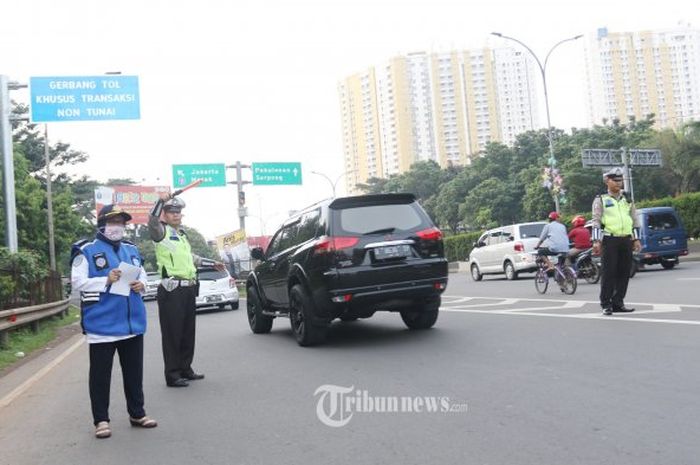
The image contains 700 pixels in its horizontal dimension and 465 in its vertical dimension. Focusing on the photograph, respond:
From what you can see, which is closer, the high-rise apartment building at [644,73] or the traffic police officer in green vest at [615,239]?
the traffic police officer in green vest at [615,239]

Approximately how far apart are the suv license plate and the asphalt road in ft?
3.53

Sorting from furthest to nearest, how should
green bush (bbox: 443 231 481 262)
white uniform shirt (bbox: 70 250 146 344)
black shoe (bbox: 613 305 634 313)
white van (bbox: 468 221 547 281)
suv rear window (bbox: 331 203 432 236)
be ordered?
green bush (bbox: 443 231 481 262) → white van (bbox: 468 221 547 281) → black shoe (bbox: 613 305 634 313) → suv rear window (bbox: 331 203 432 236) → white uniform shirt (bbox: 70 250 146 344)

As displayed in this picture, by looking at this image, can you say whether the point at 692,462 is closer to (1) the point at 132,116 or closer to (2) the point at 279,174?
(1) the point at 132,116

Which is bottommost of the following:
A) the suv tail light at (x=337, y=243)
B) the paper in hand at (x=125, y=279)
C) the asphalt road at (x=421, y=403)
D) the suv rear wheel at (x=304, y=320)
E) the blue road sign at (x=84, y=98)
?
the asphalt road at (x=421, y=403)

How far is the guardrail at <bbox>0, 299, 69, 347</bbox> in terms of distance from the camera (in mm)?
11742

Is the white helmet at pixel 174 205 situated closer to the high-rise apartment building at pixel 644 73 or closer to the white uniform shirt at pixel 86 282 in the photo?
the white uniform shirt at pixel 86 282

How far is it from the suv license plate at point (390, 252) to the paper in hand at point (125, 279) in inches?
142

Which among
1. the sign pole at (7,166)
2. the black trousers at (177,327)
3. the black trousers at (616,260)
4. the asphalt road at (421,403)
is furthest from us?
the sign pole at (7,166)

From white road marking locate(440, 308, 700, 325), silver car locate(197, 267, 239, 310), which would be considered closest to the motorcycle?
white road marking locate(440, 308, 700, 325)

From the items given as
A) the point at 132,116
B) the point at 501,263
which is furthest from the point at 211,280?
the point at 501,263

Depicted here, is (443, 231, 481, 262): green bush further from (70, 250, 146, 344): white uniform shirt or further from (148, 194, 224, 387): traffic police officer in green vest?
(70, 250, 146, 344): white uniform shirt

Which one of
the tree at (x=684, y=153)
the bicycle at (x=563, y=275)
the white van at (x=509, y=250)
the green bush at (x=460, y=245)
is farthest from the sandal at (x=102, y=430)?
the tree at (x=684, y=153)

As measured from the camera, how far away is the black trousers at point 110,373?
496cm

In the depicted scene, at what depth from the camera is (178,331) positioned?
6.70 metres
